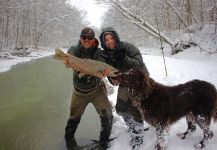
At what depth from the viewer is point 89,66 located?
5293 millimetres

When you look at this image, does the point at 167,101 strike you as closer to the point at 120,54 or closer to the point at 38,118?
the point at 120,54

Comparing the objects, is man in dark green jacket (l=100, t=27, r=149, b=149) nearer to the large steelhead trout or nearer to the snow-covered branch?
the large steelhead trout

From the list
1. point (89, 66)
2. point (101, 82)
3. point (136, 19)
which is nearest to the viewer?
point (89, 66)

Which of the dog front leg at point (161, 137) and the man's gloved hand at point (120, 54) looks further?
the man's gloved hand at point (120, 54)

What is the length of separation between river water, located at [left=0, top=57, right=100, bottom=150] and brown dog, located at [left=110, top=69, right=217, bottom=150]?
2352 mm

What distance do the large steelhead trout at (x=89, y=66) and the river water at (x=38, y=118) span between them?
7.27 ft

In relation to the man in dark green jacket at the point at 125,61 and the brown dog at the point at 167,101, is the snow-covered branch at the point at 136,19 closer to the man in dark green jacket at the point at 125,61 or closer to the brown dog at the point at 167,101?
the man in dark green jacket at the point at 125,61

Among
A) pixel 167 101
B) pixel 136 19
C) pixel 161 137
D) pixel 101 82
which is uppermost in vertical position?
pixel 136 19

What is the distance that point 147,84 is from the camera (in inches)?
197

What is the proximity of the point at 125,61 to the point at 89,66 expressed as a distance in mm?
738

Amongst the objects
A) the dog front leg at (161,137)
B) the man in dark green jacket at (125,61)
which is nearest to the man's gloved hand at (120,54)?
the man in dark green jacket at (125,61)

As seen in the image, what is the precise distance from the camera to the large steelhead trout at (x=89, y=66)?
5.15 m

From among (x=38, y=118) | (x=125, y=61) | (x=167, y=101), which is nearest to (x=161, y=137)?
(x=167, y=101)

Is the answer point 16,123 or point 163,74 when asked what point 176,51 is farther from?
point 16,123
